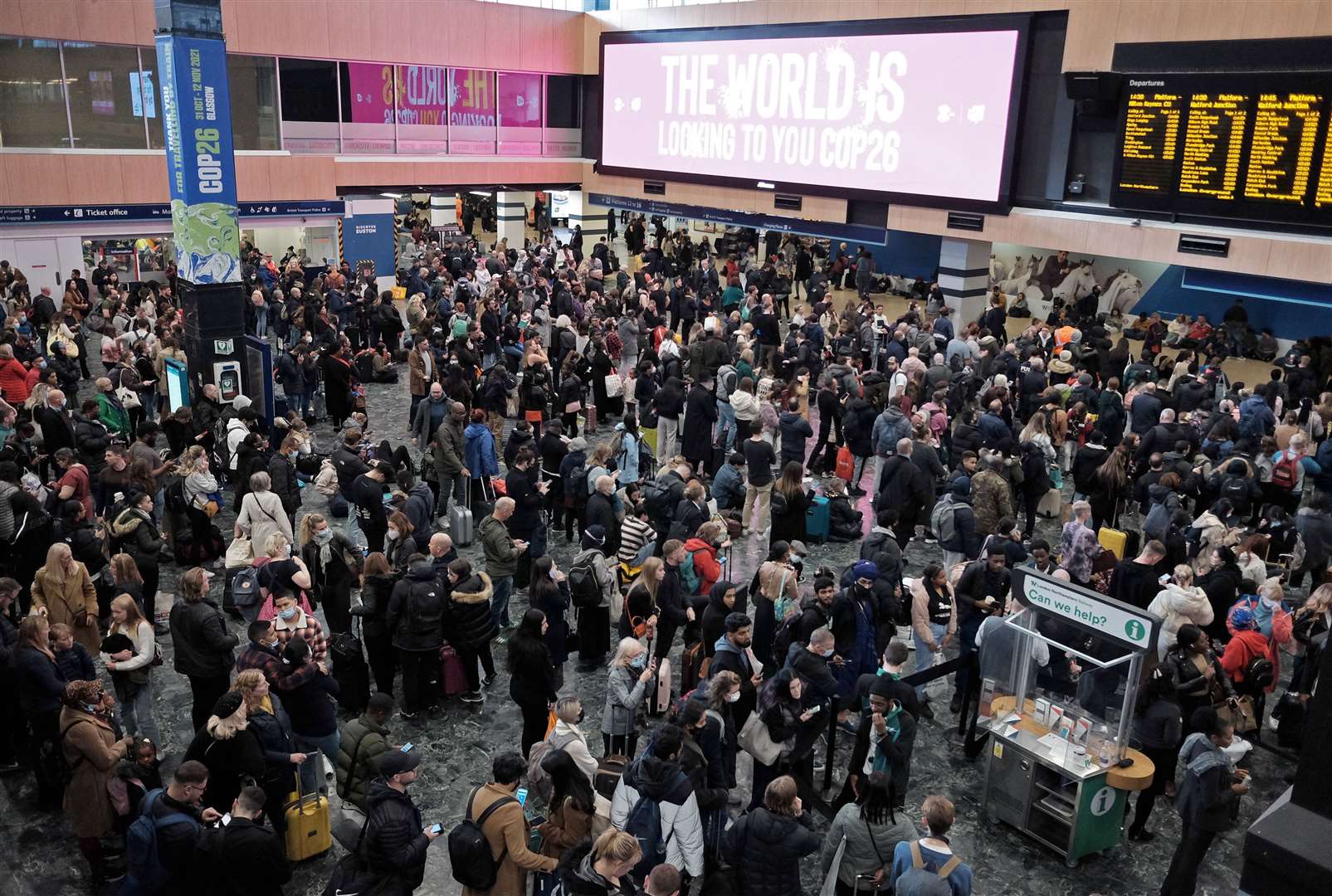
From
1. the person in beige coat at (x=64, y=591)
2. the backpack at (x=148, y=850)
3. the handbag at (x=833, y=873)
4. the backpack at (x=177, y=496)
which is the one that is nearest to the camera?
the backpack at (x=148, y=850)

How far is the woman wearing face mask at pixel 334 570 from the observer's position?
8.35m

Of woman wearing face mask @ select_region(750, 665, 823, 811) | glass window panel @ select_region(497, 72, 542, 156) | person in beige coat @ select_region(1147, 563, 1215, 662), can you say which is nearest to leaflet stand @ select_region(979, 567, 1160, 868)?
person in beige coat @ select_region(1147, 563, 1215, 662)

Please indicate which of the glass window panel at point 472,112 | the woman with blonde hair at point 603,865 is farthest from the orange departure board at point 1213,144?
the glass window panel at point 472,112

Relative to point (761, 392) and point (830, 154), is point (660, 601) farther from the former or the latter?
point (830, 154)

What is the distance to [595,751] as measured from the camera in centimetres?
823

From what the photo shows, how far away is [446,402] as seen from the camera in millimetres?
12742

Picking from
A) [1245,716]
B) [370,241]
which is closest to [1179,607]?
[1245,716]

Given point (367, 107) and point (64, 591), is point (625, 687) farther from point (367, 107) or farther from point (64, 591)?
→ point (367, 107)

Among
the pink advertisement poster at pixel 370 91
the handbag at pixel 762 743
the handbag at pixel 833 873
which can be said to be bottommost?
the handbag at pixel 833 873

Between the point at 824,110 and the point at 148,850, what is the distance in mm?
20687

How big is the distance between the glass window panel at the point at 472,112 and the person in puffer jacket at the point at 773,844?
973 inches

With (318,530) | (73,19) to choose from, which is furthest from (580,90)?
(318,530)

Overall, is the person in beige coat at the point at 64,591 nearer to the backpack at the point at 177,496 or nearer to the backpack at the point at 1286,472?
the backpack at the point at 177,496

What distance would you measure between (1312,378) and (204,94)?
652 inches
